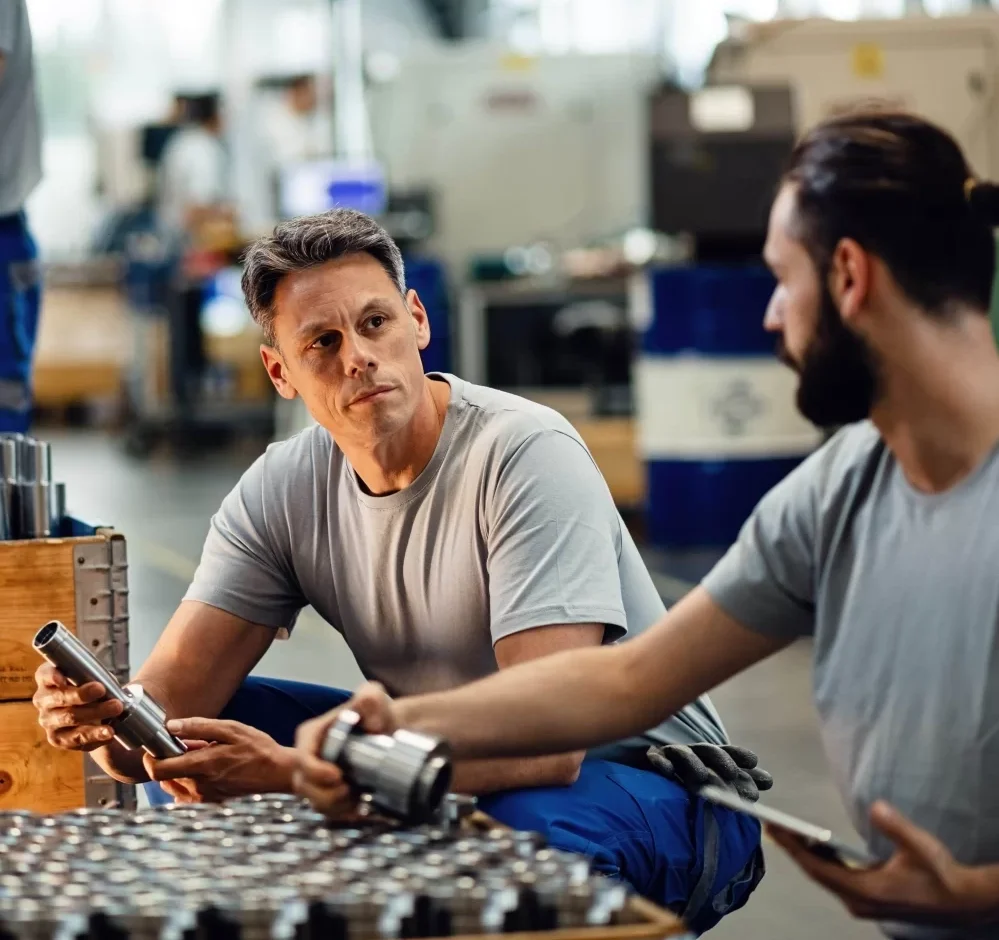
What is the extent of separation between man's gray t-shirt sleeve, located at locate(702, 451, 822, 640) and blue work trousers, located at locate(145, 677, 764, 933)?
0.61 metres

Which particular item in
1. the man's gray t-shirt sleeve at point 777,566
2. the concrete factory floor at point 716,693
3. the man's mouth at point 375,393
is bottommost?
the concrete factory floor at point 716,693

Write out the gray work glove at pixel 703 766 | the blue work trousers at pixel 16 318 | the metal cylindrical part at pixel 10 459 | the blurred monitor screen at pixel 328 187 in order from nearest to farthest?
the gray work glove at pixel 703 766 → the metal cylindrical part at pixel 10 459 → the blue work trousers at pixel 16 318 → the blurred monitor screen at pixel 328 187

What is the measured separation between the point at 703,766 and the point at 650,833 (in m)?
0.13

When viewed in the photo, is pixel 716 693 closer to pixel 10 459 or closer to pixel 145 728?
pixel 10 459

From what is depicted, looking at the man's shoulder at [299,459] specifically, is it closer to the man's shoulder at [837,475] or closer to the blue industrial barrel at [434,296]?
the man's shoulder at [837,475]

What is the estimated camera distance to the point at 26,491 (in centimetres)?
280

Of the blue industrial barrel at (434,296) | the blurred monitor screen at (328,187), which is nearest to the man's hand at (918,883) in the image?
the blue industrial barrel at (434,296)

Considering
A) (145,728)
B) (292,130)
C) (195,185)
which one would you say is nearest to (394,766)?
(145,728)

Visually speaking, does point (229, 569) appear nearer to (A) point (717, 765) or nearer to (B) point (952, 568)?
(A) point (717, 765)

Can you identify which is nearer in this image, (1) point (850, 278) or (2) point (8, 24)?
(1) point (850, 278)

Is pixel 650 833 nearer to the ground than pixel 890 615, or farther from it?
nearer to the ground

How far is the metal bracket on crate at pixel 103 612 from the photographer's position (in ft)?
8.81

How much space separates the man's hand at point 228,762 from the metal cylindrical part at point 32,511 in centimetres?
64

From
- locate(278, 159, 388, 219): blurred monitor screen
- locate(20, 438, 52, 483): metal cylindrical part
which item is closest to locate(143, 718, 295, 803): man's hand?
locate(20, 438, 52, 483): metal cylindrical part
